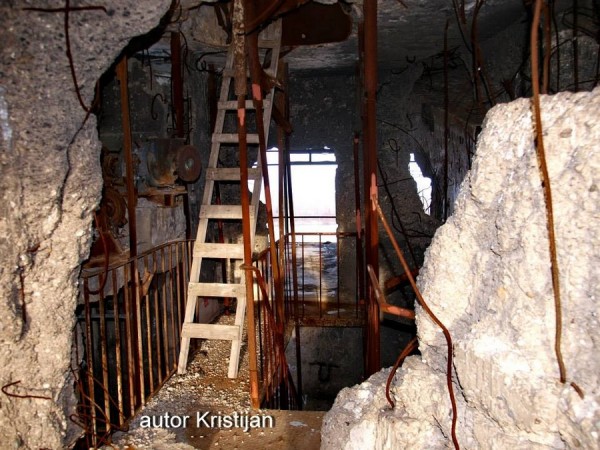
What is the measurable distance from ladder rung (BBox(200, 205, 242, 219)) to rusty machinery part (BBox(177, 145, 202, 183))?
876 mm

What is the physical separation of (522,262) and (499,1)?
4.35 meters

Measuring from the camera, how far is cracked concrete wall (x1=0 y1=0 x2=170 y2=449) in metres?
2.21

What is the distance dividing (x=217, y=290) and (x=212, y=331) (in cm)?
34

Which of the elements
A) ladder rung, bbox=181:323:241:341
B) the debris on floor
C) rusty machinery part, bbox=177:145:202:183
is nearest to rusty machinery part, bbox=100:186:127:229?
rusty machinery part, bbox=177:145:202:183

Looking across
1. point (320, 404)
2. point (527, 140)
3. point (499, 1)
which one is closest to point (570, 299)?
point (527, 140)

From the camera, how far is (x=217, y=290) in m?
3.98

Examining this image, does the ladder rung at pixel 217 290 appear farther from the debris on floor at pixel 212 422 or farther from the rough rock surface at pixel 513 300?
the rough rock surface at pixel 513 300

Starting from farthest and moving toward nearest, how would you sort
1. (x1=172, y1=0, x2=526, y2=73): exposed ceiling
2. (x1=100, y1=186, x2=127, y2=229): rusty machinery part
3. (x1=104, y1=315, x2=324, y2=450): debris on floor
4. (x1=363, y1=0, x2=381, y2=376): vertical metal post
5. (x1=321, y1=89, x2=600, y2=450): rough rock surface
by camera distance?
(x1=172, y1=0, x2=526, y2=73): exposed ceiling → (x1=100, y1=186, x2=127, y2=229): rusty machinery part → (x1=363, y1=0, x2=381, y2=376): vertical metal post → (x1=104, y1=315, x2=324, y2=450): debris on floor → (x1=321, y1=89, x2=600, y2=450): rough rock surface

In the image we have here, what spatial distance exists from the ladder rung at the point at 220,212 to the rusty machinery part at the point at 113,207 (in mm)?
956

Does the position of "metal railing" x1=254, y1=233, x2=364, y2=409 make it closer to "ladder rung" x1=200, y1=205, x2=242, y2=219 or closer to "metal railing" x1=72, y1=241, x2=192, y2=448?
"ladder rung" x1=200, y1=205, x2=242, y2=219

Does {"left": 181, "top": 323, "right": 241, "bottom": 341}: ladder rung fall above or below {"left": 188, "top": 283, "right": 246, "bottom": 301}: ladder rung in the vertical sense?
below

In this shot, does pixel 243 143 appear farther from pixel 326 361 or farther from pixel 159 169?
pixel 326 361

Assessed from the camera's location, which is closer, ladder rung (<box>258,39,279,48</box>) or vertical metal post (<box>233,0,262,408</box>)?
vertical metal post (<box>233,0,262,408</box>)

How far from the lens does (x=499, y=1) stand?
188 inches
